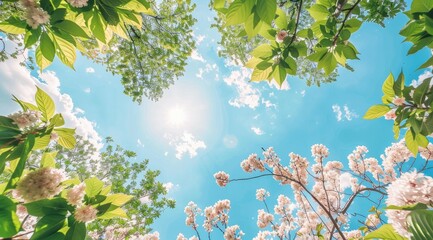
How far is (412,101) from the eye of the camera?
171 cm

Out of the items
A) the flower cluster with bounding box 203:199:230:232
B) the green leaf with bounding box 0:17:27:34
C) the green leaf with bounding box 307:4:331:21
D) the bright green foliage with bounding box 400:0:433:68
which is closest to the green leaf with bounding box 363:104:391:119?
the bright green foliage with bounding box 400:0:433:68

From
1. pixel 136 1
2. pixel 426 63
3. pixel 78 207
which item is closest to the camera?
pixel 78 207

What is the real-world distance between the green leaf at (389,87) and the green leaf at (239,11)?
1.52 m

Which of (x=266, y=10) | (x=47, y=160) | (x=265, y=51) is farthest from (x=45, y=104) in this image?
(x=265, y=51)

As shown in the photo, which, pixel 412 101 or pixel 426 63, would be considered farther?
pixel 412 101

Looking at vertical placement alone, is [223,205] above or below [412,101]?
above

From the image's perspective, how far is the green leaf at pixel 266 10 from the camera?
926 mm

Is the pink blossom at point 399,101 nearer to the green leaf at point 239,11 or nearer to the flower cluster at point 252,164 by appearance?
the green leaf at point 239,11

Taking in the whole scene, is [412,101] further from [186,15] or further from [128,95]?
[128,95]

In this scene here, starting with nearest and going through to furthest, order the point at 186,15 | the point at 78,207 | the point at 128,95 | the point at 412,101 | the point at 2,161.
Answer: the point at 2,161 < the point at 78,207 < the point at 412,101 < the point at 186,15 < the point at 128,95

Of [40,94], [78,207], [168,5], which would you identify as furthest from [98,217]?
[168,5]

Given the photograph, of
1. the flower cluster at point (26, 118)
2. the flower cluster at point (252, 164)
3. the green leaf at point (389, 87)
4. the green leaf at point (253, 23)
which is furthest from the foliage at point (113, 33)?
the flower cluster at point (252, 164)

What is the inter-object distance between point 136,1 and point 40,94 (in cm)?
78

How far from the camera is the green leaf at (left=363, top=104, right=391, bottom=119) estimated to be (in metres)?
1.88
